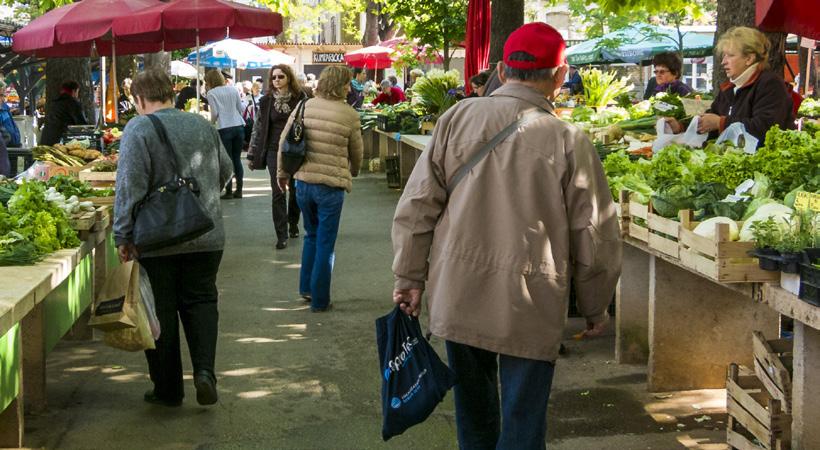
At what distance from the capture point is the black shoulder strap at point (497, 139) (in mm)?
3682

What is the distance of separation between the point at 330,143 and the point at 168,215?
284cm

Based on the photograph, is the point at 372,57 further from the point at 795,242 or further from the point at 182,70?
the point at 795,242

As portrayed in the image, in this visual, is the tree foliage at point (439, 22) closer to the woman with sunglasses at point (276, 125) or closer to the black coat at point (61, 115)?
the black coat at point (61, 115)

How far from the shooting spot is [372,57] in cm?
3341

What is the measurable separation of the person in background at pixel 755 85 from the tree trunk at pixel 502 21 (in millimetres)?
6487

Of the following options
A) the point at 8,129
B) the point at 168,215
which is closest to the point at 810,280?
the point at 168,215

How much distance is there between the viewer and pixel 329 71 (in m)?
8.04

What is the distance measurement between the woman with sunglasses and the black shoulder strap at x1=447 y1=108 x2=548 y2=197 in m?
7.05

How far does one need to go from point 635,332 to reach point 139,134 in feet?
10.4

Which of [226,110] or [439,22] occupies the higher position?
[439,22]

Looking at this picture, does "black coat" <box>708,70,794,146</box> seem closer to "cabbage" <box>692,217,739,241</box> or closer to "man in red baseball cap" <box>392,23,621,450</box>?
"cabbage" <box>692,217,739,241</box>

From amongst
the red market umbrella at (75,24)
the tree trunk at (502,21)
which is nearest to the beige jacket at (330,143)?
the red market umbrella at (75,24)

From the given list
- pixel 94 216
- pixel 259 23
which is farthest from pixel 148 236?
pixel 259 23

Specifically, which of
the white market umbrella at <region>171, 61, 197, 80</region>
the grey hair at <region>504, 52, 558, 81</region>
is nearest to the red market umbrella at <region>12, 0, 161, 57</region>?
the grey hair at <region>504, 52, 558, 81</region>
